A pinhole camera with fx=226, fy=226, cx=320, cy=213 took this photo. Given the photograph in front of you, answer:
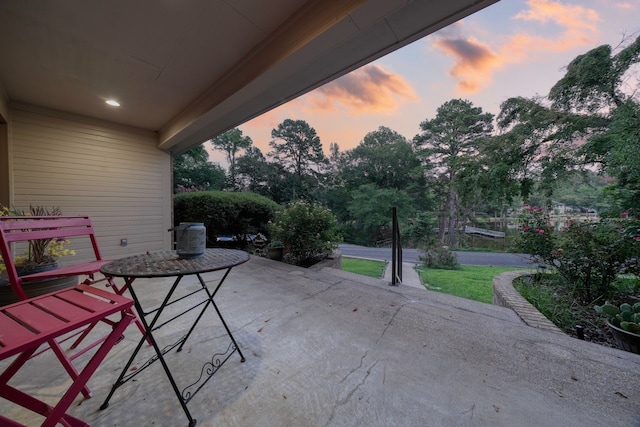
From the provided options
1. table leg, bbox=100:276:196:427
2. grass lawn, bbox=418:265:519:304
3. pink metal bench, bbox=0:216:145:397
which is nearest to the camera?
table leg, bbox=100:276:196:427

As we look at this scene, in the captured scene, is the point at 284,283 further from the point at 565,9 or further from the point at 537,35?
the point at 537,35

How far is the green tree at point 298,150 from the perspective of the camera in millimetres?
20016

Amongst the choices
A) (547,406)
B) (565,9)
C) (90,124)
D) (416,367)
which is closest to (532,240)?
(547,406)

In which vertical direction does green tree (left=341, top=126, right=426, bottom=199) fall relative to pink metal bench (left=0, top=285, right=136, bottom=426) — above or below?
above

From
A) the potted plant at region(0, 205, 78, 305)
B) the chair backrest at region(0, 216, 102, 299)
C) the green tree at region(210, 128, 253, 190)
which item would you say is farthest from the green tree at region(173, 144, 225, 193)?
the chair backrest at region(0, 216, 102, 299)

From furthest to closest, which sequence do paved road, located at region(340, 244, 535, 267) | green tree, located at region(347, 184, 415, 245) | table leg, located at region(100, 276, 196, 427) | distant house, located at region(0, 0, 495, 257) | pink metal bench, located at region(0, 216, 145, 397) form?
green tree, located at region(347, 184, 415, 245), paved road, located at region(340, 244, 535, 267), distant house, located at region(0, 0, 495, 257), pink metal bench, located at region(0, 216, 145, 397), table leg, located at region(100, 276, 196, 427)

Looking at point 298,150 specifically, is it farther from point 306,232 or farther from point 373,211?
point 306,232

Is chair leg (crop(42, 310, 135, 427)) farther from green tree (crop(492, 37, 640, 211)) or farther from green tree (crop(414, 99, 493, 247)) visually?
green tree (crop(414, 99, 493, 247))

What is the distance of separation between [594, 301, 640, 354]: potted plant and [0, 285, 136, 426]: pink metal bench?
3114 mm

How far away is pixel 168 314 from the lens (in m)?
1.93

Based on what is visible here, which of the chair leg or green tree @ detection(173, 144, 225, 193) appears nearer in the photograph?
the chair leg

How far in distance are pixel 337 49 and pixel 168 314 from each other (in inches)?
108

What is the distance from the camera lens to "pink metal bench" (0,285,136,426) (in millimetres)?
706

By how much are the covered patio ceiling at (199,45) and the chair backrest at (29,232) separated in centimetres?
165
